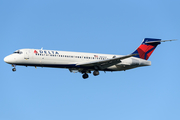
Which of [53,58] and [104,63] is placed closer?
[53,58]

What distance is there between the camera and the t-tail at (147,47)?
53750mm

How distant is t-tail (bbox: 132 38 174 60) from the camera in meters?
53.8

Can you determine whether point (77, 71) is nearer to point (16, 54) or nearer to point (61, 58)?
point (61, 58)

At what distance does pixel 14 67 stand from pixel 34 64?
297 centimetres

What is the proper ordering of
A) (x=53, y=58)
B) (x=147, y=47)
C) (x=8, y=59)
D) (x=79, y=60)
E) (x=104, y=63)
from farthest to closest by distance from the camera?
(x=147, y=47) → (x=104, y=63) → (x=79, y=60) → (x=53, y=58) → (x=8, y=59)

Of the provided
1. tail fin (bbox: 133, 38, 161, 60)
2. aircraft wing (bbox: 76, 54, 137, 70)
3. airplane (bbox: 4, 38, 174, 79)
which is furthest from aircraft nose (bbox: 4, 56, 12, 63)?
tail fin (bbox: 133, 38, 161, 60)

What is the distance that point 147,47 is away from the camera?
2138 inches

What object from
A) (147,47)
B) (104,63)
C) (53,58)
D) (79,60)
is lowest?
(104,63)

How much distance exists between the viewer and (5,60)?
149 feet

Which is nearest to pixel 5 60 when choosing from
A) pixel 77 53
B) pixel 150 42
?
pixel 77 53

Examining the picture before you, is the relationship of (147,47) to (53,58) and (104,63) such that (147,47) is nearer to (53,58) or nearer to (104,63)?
(104,63)

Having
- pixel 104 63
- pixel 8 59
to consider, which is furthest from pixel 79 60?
pixel 8 59

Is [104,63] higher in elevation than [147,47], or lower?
lower

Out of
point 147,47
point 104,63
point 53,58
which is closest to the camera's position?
point 53,58
